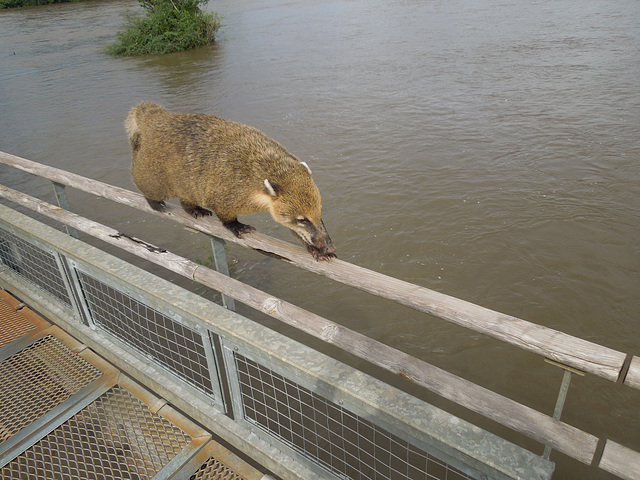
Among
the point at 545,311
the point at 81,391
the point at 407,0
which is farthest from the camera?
the point at 407,0

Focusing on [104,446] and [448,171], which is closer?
[104,446]

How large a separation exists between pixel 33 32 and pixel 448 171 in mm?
24818

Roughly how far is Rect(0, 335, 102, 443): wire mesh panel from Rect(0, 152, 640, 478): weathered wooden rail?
2.62 feet

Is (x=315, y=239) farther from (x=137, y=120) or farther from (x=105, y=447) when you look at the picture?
(x=137, y=120)

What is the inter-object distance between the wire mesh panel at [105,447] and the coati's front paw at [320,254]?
120 cm

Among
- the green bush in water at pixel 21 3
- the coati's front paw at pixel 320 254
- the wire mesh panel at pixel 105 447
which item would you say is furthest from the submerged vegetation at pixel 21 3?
the wire mesh panel at pixel 105 447

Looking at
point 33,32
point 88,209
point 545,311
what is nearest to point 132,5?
point 33,32

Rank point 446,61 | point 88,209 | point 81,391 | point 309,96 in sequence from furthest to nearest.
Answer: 1. point 446,61
2. point 309,96
3. point 88,209
4. point 81,391

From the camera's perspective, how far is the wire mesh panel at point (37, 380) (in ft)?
7.45

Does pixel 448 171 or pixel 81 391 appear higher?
pixel 81 391

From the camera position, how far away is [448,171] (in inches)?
283

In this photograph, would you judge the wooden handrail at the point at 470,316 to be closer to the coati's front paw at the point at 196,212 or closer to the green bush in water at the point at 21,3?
the coati's front paw at the point at 196,212

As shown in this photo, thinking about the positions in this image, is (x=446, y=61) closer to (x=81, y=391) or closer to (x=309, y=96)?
(x=309, y=96)

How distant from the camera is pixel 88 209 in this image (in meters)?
7.03
